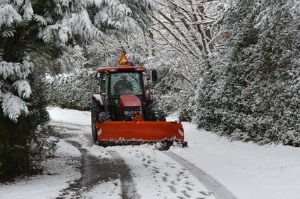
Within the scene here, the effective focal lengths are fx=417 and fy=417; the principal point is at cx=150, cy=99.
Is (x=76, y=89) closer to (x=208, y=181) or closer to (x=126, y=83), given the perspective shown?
(x=126, y=83)

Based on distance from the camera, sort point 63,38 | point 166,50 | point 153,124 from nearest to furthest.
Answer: point 63,38
point 153,124
point 166,50

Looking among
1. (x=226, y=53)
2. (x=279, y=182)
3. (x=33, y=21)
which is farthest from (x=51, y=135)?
(x=226, y=53)

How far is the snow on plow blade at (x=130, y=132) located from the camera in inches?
389

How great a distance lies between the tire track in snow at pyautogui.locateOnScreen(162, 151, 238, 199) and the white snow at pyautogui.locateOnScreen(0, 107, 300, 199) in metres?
0.11

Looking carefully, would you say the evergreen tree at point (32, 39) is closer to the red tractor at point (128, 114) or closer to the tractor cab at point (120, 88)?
the red tractor at point (128, 114)

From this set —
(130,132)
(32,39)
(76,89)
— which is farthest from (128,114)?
(76,89)

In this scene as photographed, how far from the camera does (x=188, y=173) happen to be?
7691mm

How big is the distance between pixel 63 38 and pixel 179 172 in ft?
10.9

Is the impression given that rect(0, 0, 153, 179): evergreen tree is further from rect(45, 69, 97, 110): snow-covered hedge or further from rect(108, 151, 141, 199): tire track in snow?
rect(45, 69, 97, 110): snow-covered hedge

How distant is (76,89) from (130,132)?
15536 mm

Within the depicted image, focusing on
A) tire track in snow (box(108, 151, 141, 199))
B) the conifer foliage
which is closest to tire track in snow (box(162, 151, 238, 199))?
tire track in snow (box(108, 151, 141, 199))

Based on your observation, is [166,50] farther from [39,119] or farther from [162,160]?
[39,119]

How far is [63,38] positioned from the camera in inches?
244

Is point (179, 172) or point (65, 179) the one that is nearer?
point (65, 179)
